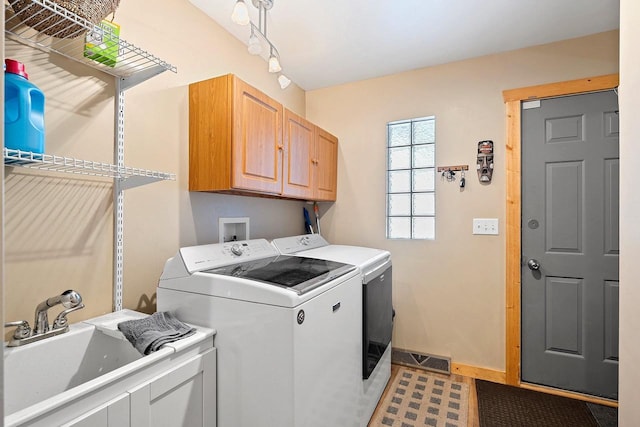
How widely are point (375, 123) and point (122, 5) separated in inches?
77.1

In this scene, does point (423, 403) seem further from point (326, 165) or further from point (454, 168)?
point (326, 165)

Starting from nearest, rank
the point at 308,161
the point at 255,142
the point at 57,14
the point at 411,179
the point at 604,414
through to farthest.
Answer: the point at 57,14 → the point at 255,142 → the point at 604,414 → the point at 308,161 → the point at 411,179

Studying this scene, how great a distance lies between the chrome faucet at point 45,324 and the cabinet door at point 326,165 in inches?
69.2

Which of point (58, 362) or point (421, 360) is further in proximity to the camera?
point (421, 360)

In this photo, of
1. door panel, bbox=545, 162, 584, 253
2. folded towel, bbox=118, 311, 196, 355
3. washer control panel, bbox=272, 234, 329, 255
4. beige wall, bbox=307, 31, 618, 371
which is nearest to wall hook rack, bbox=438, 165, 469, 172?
beige wall, bbox=307, 31, 618, 371

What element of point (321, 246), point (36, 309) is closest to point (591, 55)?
point (321, 246)

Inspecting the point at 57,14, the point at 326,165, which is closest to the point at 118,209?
the point at 57,14

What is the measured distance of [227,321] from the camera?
1313mm

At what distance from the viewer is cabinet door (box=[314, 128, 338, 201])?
8.51ft

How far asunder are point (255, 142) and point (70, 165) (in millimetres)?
925

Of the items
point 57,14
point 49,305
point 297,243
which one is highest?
point 57,14

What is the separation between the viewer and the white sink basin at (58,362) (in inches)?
39.6

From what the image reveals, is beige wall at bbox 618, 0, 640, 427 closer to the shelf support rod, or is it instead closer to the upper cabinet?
the upper cabinet

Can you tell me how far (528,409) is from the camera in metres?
2.04
